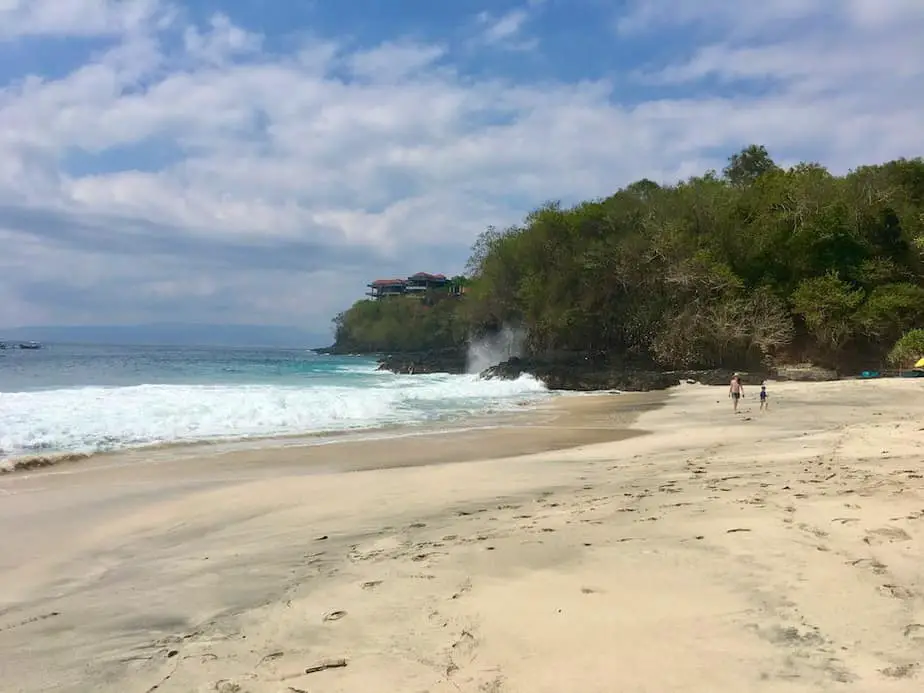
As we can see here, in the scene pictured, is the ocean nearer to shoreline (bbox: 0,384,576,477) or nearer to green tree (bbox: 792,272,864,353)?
shoreline (bbox: 0,384,576,477)

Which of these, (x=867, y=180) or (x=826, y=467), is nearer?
Answer: (x=826, y=467)

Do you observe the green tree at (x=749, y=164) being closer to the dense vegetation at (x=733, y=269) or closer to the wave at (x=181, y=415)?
the dense vegetation at (x=733, y=269)

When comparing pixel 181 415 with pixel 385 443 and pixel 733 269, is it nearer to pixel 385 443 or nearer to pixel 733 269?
pixel 385 443

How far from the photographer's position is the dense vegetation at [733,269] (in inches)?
1457

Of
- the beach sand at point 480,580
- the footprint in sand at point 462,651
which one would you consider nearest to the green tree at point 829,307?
the beach sand at point 480,580

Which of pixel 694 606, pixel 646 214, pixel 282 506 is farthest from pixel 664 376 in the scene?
pixel 694 606

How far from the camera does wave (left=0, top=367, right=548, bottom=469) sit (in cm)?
1387

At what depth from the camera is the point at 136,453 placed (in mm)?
13039

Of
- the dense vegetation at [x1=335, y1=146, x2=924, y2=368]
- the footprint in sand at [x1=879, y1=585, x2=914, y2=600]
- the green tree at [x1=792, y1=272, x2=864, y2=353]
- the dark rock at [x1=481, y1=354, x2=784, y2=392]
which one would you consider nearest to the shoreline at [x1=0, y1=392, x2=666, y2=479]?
the footprint in sand at [x1=879, y1=585, x2=914, y2=600]

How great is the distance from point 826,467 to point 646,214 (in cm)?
3648

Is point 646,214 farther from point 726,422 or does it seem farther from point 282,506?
point 282,506

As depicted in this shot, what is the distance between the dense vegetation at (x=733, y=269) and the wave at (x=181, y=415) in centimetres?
1685

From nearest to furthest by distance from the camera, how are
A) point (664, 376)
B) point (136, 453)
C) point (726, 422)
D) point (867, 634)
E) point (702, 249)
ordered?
point (867, 634) < point (136, 453) < point (726, 422) < point (664, 376) < point (702, 249)

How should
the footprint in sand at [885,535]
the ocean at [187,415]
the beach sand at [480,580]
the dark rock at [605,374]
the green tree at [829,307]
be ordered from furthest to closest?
1. the green tree at [829,307]
2. the dark rock at [605,374]
3. the ocean at [187,415]
4. the footprint in sand at [885,535]
5. the beach sand at [480,580]
